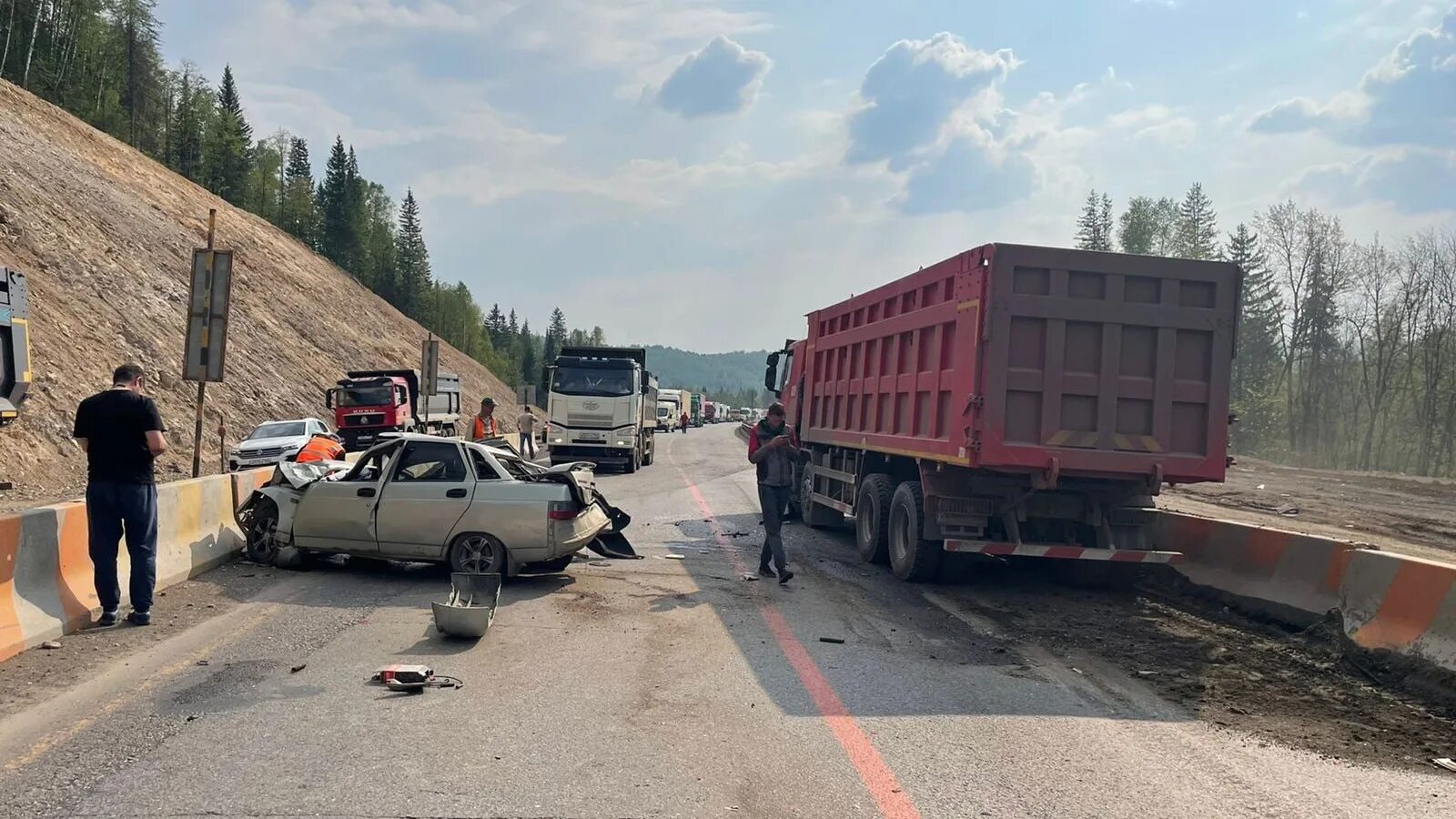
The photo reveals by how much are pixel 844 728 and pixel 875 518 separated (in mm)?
6296

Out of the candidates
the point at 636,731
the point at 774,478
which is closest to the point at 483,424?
the point at 774,478

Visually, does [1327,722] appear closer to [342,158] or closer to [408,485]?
[408,485]

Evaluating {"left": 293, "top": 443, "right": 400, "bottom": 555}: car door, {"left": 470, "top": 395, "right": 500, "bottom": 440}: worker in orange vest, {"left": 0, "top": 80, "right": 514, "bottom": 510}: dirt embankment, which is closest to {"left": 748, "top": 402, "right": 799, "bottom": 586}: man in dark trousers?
{"left": 293, "top": 443, "right": 400, "bottom": 555}: car door

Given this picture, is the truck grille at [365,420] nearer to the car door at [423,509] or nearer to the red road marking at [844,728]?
the car door at [423,509]

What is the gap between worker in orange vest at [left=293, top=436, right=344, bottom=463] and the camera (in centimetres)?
1802

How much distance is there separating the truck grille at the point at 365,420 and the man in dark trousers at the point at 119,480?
23.8m

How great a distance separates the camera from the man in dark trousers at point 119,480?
23.1 feet

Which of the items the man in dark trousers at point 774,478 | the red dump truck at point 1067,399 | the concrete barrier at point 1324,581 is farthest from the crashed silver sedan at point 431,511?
the concrete barrier at point 1324,581

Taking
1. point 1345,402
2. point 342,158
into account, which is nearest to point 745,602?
point 1345,402

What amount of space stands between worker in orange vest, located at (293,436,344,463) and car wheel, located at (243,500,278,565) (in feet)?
25.4

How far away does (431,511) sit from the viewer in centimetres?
950

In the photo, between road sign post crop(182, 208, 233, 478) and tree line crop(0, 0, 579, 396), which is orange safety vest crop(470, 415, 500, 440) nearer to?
road sign post crop(182, 208, 233, 478)

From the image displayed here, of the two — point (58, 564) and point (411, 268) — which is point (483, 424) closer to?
point (58, 564)

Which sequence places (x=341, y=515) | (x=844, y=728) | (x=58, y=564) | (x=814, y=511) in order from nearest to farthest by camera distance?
(x=844, y=728)
(x=58, y=564)
(x=341, y=515)
(x=814, y=511)
